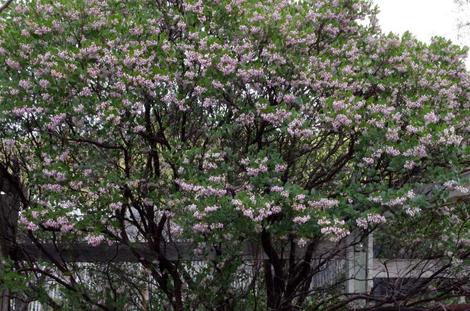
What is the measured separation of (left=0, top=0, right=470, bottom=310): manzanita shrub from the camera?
15.0 feet

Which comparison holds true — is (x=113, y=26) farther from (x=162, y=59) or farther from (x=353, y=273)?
Answer: (x=353, y=273)

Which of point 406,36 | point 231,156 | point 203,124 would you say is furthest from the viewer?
point 406,36

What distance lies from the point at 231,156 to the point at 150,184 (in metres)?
0.70

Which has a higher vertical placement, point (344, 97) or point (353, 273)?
point (344, 97)

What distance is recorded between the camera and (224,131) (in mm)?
4910


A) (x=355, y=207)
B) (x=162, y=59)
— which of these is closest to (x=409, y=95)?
(x=355, y=207)

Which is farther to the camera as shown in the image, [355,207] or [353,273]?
[353,273]

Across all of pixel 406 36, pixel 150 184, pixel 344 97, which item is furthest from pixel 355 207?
pixel 406 36

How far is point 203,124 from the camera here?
211 inches

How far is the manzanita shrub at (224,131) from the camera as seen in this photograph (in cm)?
459

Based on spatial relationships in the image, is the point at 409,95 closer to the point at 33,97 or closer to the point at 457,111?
the point at 457,111

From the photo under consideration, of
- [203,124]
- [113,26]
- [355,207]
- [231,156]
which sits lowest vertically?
[355,207]

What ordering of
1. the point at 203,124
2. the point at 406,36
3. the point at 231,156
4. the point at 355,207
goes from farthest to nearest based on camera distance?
the point at 406,36 → the point at 203,124 → the point at 231,156 → the point at 355,207

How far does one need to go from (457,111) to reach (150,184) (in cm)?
294
